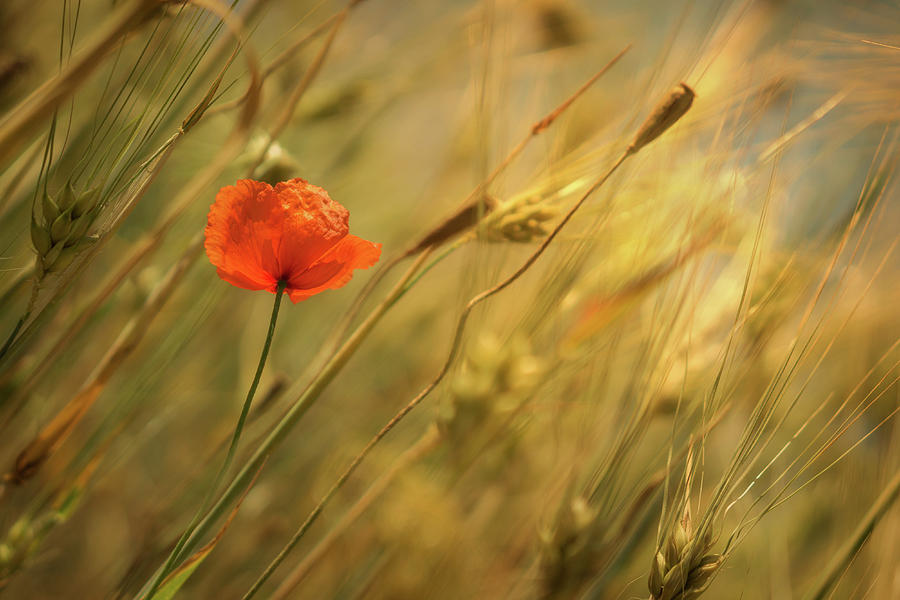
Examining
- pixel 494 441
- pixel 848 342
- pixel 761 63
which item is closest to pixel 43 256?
pixel 494 441

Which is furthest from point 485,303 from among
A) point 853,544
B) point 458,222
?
point 853,544

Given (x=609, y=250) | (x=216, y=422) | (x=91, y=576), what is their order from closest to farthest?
(x=609, y=250), (x=91, y=576), (x=216, y=422)

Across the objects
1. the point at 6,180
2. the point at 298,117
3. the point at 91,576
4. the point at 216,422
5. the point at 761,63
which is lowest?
the point at 91,576

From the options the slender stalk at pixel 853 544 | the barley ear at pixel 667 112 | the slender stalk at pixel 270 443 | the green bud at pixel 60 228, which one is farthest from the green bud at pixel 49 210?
the slender stalk at pixel 853 544

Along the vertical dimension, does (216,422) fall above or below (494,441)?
below

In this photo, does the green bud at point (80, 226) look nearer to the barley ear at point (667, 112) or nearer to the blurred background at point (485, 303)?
the blurred background at point (485, 303)

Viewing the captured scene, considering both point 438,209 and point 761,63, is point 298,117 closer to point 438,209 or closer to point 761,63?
point 438,209

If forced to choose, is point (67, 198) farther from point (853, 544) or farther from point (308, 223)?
point (853, 544)

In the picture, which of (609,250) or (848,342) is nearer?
(609,250)
